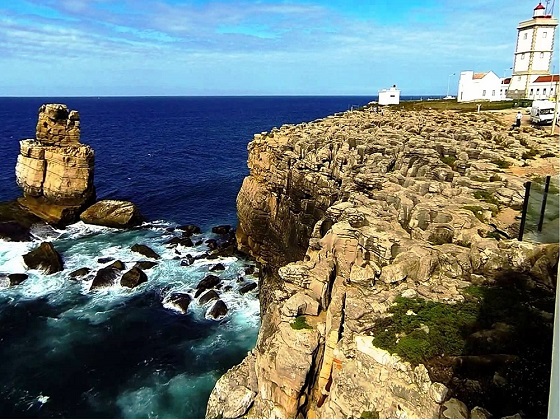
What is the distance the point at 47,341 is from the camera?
1225 inches

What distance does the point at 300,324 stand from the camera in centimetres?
1496

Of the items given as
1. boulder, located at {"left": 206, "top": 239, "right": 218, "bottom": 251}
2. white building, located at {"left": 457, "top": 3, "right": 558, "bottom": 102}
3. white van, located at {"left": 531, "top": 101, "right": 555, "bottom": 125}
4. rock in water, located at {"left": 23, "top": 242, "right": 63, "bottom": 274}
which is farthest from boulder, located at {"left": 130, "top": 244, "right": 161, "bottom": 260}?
white building, located at {"left": 457, "top": 3, "right": 558, "bottom": 102}

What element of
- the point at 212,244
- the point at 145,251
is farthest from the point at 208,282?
the point at 145,251

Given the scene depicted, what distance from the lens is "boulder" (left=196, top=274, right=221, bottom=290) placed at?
126 ft

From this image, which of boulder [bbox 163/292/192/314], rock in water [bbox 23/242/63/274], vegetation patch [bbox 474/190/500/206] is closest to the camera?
vegetation patch [bbox 474/190/500/206]

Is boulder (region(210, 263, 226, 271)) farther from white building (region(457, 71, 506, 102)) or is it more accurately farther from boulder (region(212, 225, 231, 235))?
white building (region(457, 71, 506, 102))

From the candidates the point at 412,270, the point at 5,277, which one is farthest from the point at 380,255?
the point at 5,277

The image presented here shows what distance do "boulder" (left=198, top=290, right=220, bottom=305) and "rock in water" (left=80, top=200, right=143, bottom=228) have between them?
75.1ft

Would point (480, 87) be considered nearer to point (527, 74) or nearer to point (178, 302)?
point (527, 74)

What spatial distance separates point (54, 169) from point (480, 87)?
298 ft

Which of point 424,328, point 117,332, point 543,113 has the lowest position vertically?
point 117,332

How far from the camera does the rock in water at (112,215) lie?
54812mm

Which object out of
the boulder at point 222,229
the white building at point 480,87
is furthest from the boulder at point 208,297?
the white building at point 480,87

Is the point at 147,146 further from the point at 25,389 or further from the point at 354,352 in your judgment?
the point at 354,352
